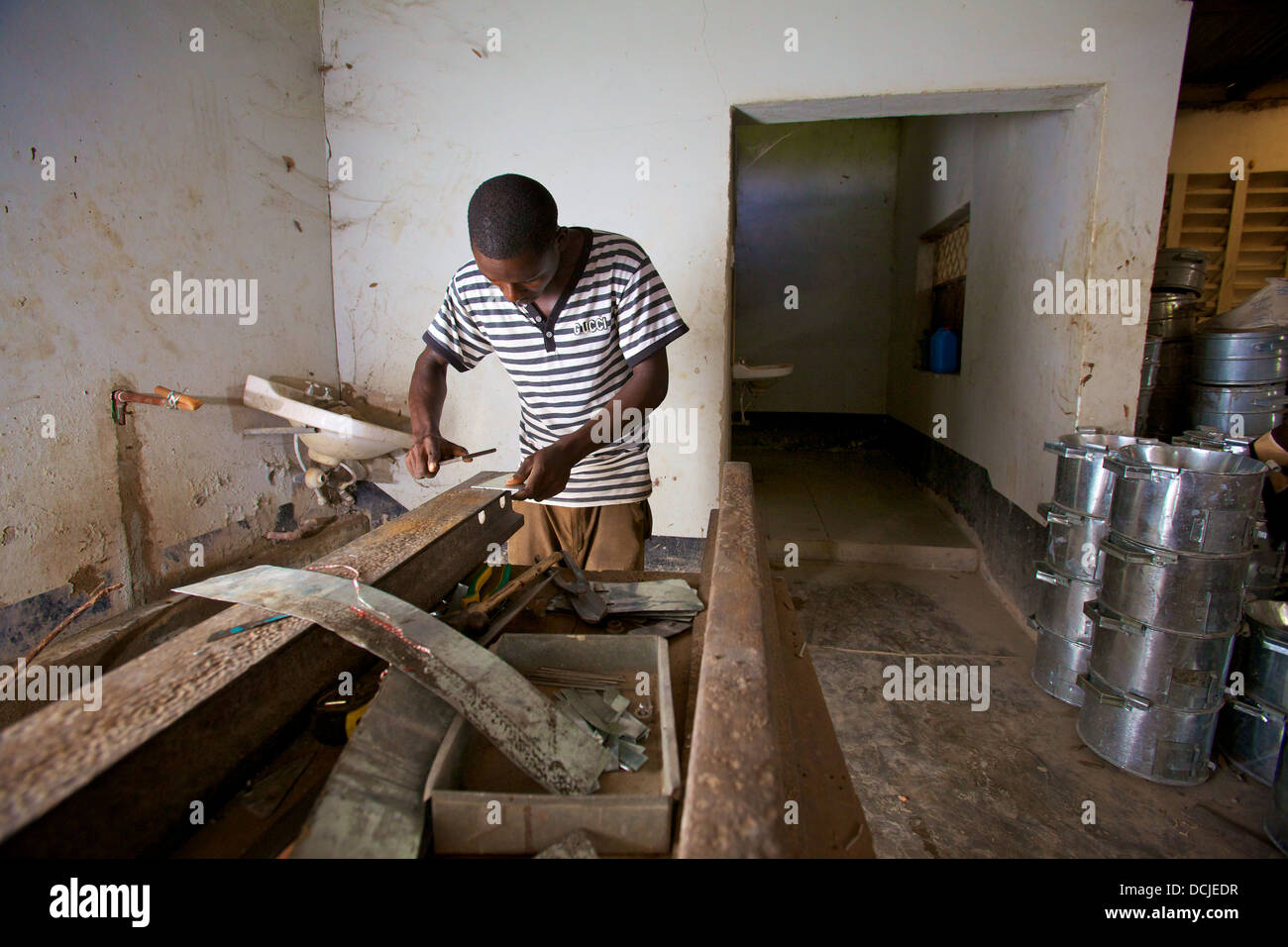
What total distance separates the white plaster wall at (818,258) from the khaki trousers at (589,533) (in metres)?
5.12

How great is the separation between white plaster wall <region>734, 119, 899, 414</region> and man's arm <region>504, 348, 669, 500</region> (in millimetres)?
5261

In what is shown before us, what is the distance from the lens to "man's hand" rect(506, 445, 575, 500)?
1.68m

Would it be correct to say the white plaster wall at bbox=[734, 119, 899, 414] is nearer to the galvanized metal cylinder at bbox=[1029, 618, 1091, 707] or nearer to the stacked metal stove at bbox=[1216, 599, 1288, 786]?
the galvanized metal cylinder at bbox=[1029, 618, 1091, 707]

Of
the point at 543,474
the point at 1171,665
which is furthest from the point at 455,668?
the point at 1171,665

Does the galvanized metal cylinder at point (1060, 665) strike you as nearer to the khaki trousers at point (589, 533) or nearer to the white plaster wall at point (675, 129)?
the white plaster wall at point (675, 129)

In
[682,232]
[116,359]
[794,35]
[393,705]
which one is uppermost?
[794,35]

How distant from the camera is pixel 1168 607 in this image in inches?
87.2

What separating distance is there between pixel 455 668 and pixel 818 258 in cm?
695

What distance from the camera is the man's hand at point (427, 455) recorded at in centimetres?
188

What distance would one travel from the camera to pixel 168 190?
262 centimetres
